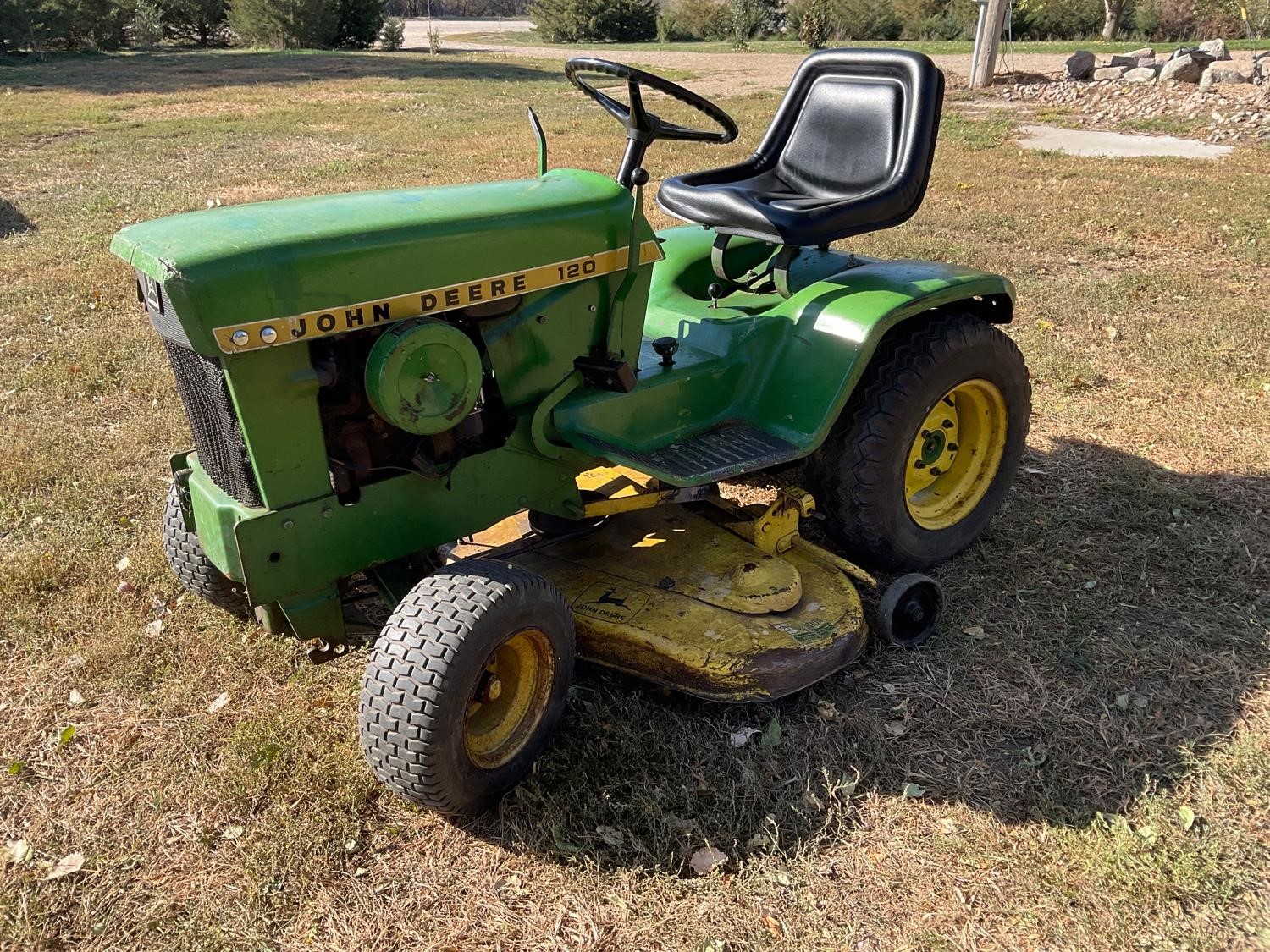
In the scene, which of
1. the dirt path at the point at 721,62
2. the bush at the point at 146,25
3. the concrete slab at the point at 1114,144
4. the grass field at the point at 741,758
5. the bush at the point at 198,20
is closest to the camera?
the grass field at the point at 741,758

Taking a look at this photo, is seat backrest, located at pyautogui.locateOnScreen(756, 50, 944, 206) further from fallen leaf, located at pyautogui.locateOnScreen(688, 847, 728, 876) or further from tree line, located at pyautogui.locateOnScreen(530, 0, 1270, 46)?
tree line, located at pyautogui.locateOnScreen(530, 0, 1270, 46)

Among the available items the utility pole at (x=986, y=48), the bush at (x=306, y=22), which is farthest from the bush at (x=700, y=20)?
the utility pole at (x=986, y=48)

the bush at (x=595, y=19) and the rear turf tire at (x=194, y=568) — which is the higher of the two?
the rear turf tire at (x=194, y=568)

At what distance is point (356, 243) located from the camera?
2.34 metres

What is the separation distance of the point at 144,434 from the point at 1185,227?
726 centimetres

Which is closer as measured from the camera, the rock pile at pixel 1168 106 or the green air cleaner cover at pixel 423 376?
the green air cleaner cover at pixel 423 376

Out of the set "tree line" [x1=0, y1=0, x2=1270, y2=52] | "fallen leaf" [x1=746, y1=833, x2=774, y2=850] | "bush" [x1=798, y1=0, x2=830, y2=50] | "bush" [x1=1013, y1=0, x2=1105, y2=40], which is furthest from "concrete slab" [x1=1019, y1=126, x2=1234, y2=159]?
"bush" [x1=1013, y1=0, x2=1105, y2=40]

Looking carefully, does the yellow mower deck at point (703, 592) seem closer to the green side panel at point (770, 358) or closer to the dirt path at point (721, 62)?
the green side panel at point (770, 358)

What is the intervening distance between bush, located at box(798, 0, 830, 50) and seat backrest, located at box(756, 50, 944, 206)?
90.0ft

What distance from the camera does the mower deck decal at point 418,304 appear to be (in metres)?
2.22

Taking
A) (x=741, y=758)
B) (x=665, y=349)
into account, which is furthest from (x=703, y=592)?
(x=665, y=349)

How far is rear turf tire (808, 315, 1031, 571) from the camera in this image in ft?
10.6

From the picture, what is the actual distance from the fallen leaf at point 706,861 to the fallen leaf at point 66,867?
1449 mm

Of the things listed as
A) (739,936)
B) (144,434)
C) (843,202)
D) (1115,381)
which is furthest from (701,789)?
(1115,381)
